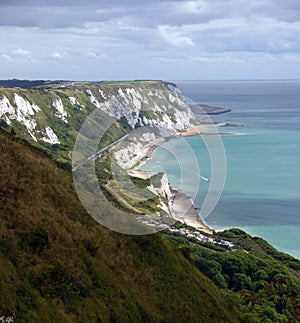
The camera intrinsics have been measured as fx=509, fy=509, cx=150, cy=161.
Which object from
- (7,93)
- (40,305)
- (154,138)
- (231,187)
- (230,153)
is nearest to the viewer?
(40,305)

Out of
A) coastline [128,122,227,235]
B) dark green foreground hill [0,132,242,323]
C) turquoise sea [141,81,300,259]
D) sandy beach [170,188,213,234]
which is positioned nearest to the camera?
dark green foreground hill [0,132,242,323]

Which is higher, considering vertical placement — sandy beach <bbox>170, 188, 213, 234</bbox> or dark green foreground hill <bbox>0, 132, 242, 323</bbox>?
dark green foreground hill <bbox>0, 132, 242, 323</bbox>

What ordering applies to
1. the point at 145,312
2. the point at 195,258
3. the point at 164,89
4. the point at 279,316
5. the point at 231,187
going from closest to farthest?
→ the point at 145,312
the point at 279,316
the point at 195,258
the point at 231,187
the point at 164,89

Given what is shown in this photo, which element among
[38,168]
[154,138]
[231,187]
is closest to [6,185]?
[38,168]

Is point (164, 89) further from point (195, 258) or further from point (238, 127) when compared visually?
point (195, 258)

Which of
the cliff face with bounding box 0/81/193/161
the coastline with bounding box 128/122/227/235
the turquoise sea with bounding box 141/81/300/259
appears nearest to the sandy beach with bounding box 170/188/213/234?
the coastline with bounding box 128/122/227/235

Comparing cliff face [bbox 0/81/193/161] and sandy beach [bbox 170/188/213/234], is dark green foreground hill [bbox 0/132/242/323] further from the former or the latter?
cliff face [bbox 0/81/193/161]
